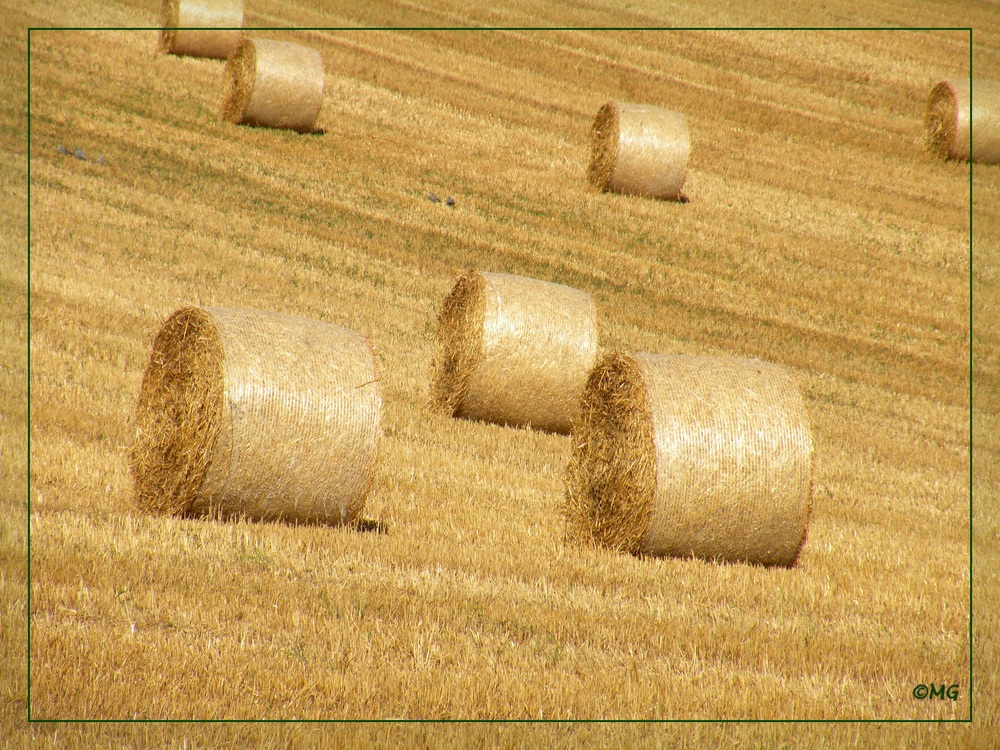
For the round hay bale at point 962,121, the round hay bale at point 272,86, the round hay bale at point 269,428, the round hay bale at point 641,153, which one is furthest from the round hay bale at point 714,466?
the round hay bale at point 962,121

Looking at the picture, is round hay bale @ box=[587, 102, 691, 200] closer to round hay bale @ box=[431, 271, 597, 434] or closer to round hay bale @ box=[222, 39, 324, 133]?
round hay bale @ box=[222, 39, 324, 133]

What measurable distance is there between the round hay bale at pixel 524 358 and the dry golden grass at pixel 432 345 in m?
0.31

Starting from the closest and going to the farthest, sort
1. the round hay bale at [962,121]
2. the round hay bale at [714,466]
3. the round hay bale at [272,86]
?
the round hay bale at [714,466] < the round hay bale at [272,86] < the round hay bale at [962,121]

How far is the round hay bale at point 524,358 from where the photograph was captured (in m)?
10.7

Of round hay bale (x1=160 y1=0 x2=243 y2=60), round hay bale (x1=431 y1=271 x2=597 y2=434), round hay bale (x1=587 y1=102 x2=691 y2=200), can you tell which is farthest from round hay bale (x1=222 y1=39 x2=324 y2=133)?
round hay bale (x1=431 y1=271 x2=597 y2=434)

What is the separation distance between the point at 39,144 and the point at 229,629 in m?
14.1

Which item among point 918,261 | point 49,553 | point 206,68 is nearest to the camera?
point 49,553

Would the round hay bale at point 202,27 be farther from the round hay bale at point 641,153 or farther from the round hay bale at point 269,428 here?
the round hay bale at point 269,428

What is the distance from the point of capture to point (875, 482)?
10.5m

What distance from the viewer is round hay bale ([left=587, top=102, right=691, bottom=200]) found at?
66.4 feet

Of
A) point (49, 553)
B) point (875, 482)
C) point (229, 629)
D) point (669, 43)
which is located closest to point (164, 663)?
point (229, 629)

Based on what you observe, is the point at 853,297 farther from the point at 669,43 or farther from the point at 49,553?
the point at 49,553

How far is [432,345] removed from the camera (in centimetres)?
1333

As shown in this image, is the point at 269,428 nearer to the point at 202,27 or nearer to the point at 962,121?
the point at 202,27
